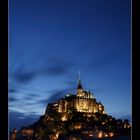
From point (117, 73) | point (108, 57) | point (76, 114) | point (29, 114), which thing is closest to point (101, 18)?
point (108, 57)

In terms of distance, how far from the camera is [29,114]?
341cm
